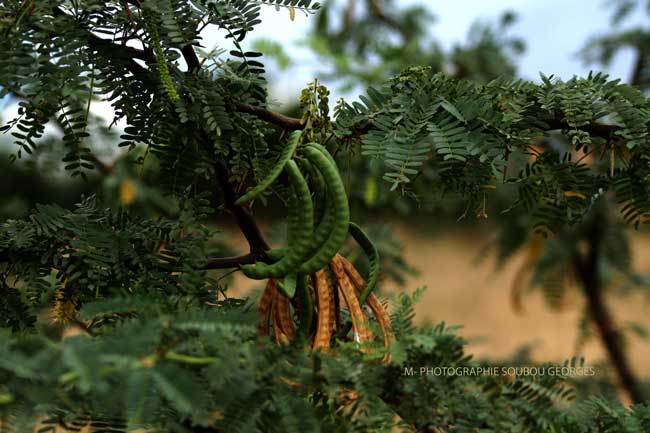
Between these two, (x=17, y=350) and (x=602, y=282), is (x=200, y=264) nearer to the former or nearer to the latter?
A: (x=17, y=350)

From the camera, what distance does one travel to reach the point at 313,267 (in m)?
0.40

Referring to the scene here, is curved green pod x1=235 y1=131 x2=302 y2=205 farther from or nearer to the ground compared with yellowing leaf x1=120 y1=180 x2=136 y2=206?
nearer to the ground

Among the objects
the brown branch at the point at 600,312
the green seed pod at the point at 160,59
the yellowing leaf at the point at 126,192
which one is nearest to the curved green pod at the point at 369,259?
the green seed pod at the point at 160,59

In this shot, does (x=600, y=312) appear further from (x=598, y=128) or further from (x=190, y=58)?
(x=190, y=58)

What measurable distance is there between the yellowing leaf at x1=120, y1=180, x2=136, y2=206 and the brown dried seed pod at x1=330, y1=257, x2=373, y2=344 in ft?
1.89

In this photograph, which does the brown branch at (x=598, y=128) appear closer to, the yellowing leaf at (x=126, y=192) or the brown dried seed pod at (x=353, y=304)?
the brown dried seed pod at (x=353, y=304)

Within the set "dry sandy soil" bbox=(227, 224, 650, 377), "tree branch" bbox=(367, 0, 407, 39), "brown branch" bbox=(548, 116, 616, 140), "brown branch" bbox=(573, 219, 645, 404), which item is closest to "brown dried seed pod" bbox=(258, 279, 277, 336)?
"brown branch" bbox=(548, 116, 616, 140)

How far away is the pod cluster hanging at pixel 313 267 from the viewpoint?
405 mm

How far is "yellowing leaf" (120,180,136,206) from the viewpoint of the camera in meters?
0.96

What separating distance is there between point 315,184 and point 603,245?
103cm

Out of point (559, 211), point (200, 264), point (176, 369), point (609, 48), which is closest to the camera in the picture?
point (176, 369)

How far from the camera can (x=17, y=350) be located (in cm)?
30

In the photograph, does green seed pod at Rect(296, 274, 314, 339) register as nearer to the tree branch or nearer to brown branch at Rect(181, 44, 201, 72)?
brown branch at Rect(181, 44, 201, 72)

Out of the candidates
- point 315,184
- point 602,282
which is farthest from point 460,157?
point 602,282
